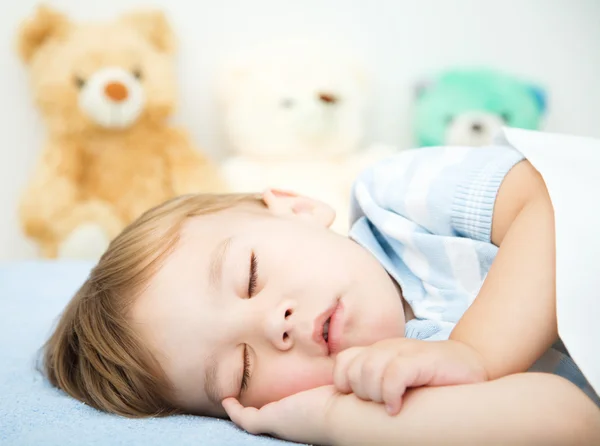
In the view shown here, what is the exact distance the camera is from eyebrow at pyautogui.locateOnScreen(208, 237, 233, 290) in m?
0.76

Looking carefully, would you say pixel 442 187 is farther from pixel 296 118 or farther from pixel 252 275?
pixel 296 118

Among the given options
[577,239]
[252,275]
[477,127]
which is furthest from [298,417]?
[477,127]

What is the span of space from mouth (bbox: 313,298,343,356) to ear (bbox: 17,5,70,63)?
1.34 meters

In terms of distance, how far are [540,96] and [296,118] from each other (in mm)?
693

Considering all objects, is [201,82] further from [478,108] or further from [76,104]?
[478,108]

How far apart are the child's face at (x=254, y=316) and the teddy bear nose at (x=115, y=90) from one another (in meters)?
0.95

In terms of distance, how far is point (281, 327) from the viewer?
714 mm

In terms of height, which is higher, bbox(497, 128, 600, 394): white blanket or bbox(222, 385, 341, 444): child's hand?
bbox(497, 128, 600, 394): white blanket

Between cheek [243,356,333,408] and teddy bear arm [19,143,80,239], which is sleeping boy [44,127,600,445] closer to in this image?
cheek [243,356,333,408]

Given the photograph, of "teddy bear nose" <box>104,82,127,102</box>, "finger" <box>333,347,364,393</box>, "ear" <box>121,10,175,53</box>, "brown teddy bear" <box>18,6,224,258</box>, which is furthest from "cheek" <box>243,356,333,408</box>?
"ear" <box>121,10,175,53</box>

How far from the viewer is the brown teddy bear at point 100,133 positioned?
1.62 meters

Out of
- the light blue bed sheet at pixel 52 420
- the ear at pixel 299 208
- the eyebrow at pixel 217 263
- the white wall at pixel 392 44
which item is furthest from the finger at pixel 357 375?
the white wall at pixel 392 44

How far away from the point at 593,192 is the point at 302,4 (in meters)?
1.40

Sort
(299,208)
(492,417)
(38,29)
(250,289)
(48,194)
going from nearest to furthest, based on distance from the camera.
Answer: (492,417), (250,289), (299,208), (48,194), (38,29)
